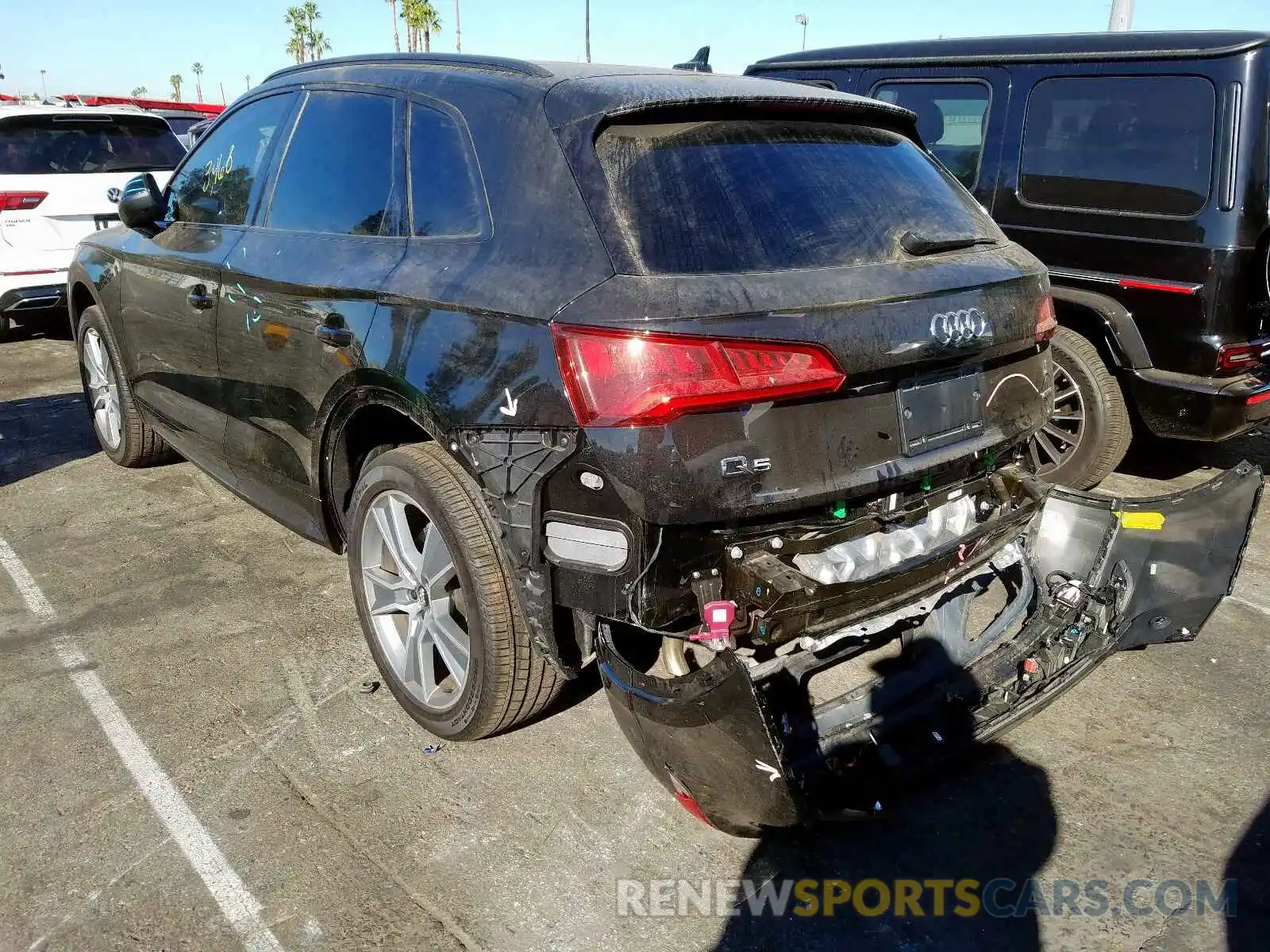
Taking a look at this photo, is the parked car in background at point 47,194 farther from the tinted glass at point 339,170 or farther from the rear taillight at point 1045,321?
the rear taillight at point 1045,321

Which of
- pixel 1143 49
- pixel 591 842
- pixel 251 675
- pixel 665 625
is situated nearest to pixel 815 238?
pixel 665 625

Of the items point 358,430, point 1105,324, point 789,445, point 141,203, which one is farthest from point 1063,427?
point 141,203

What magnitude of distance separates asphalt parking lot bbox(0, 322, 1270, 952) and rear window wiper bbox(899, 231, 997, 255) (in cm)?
141

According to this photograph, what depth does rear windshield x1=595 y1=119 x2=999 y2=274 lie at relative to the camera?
7.39 feet

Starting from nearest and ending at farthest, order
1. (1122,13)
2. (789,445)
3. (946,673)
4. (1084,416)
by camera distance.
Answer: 1. (789,445)
2. (946,673)
3. (1084,416)
4. (1122,13)

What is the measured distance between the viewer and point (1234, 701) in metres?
3.07

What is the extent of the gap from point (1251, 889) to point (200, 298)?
12.2 ft

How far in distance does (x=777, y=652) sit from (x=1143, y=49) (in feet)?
11.2

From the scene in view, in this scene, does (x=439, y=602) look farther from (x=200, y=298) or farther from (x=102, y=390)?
(x=102, y=390)

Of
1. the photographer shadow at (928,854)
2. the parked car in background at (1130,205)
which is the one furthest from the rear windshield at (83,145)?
the photographer shadow at (928,854)

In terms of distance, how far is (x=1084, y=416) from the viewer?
14.9 feet

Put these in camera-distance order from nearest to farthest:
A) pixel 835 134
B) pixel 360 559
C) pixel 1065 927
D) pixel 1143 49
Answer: pixel 1065 927 < pixel 835 134 < pixel 360 559 < pixel 1143 49

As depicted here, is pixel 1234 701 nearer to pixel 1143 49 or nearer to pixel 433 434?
pixel 433 434

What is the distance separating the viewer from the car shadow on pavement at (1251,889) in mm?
2154
